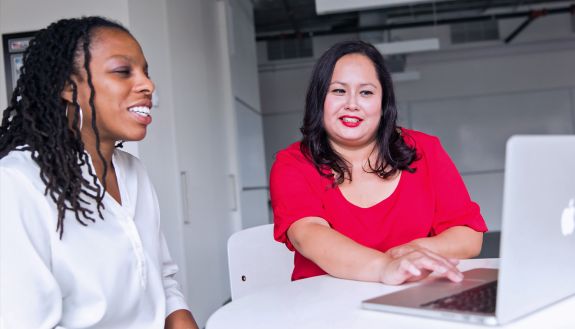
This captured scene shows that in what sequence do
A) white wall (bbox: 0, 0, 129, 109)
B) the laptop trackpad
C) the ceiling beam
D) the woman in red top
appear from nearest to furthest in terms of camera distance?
1. the laptop trackpad
2. the woman in red top
3. white wall (bbox: 0, 0, 129, 109)
4. the ceiling beam

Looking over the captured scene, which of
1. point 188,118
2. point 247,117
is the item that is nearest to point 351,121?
point 188,118

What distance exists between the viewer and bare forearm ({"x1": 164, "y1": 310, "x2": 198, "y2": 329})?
146 centimetres

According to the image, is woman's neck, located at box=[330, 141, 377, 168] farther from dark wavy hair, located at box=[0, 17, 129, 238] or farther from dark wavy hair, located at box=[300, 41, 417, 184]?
dark wavy hair, located at box=[0, 17, 129, 238]

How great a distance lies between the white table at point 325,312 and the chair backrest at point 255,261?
0.55 meters

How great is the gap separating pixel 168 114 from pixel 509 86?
27.4 feet

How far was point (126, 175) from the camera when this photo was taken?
58.7 inches

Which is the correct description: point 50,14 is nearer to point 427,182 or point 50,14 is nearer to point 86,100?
point 86,100

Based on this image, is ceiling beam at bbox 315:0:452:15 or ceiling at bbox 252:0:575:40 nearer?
ceiling beam at bbox 315:0:452:15

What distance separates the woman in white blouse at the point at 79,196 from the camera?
1096 millimetres

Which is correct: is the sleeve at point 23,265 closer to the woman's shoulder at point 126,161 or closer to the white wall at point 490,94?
the woman's shoulder at point 126,161

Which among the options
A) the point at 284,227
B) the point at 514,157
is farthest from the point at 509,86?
the point at 514,157

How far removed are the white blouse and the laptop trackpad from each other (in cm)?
55

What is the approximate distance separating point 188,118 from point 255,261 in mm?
2189

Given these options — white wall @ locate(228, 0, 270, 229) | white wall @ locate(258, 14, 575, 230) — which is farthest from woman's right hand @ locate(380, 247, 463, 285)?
white wall @ locate(258, 14, 575, 230)
